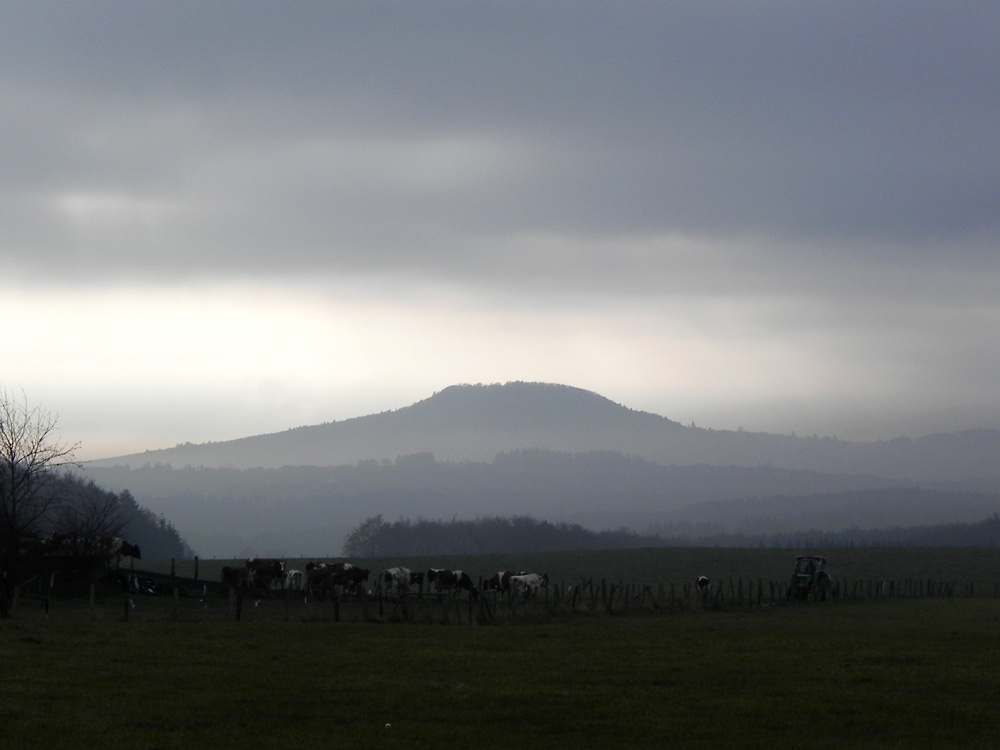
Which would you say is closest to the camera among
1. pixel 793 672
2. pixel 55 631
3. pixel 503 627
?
pixel 793 672

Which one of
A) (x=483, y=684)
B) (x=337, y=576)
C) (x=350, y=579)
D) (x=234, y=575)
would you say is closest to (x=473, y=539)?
(x=234, y=575)

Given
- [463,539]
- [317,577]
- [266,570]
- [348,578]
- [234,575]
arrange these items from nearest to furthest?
[317,577] < [348,578] < [234,575] < [266,570] < [463,539]

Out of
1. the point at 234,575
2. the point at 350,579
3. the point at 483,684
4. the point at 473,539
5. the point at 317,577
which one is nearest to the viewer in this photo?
the point at 483,684

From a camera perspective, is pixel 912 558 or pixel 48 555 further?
pixel 912 558

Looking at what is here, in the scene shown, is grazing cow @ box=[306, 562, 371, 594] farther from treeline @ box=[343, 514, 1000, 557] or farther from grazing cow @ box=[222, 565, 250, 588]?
treeline @ box=[343, 514, 1000, 557]

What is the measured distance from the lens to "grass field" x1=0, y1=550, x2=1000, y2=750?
52.8 feet

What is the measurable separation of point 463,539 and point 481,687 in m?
133

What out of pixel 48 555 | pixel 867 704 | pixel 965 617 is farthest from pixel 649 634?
pixel 48 555

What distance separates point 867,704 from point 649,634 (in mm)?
12977

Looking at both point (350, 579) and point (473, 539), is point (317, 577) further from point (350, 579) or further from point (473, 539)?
point (473, 539)

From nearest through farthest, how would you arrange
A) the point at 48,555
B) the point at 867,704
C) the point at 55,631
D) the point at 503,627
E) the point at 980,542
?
the point at 867,704, the point at 55,631, the point at 503,627, the point at 48,555, the point at 980,542

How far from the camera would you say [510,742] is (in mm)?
15664

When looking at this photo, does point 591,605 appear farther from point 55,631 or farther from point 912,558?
point 912,558

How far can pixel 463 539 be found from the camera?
15262 centimetres
